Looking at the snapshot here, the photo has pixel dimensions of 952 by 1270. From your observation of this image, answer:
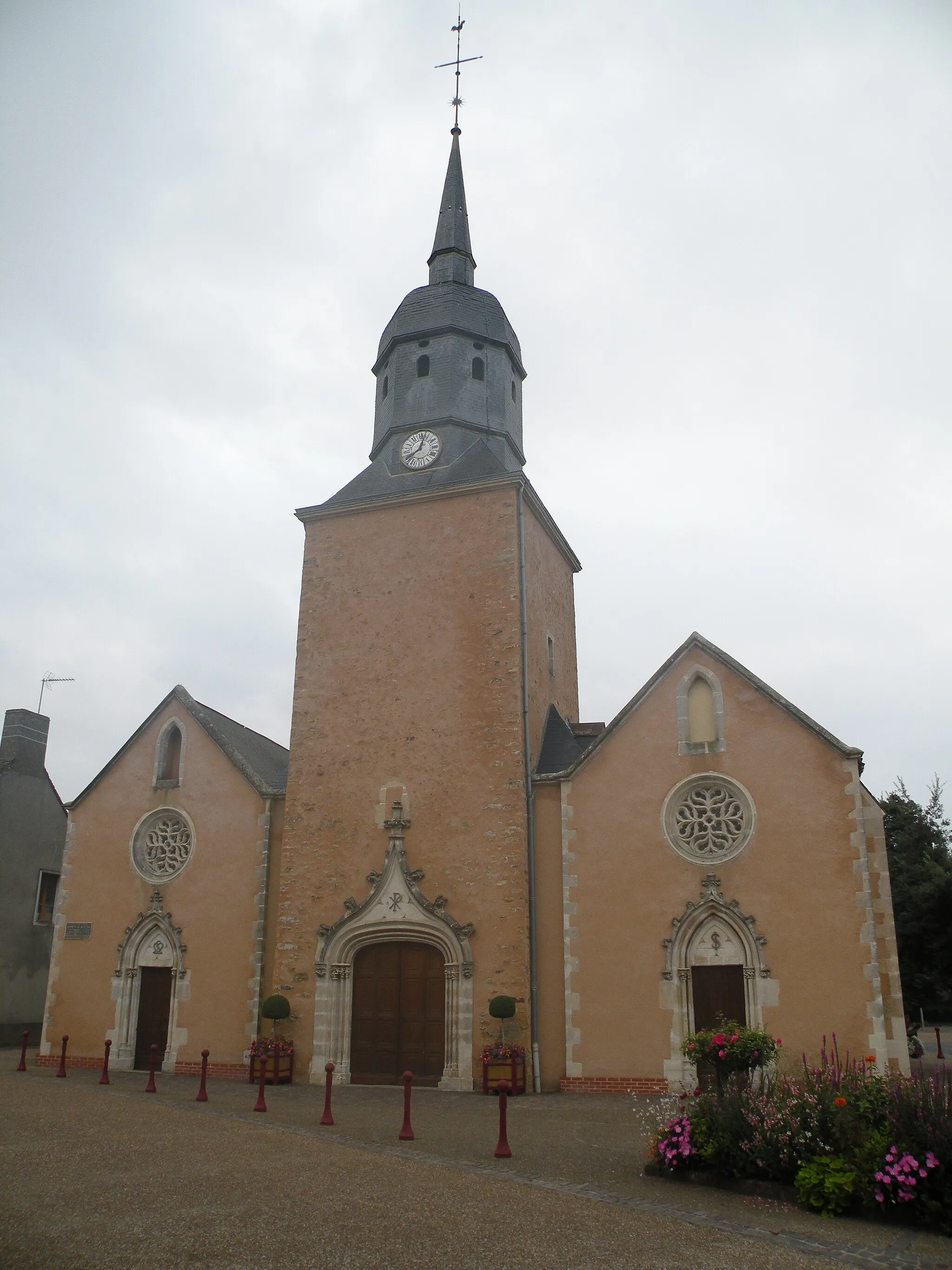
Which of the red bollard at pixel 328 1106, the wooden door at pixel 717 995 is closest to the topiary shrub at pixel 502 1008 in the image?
the wooden door at pixel 717 995

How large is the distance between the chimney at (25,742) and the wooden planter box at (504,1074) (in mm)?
14992

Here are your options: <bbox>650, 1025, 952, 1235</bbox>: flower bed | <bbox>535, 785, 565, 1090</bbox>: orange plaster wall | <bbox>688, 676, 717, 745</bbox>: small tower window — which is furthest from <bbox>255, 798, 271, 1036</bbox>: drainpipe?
<bbox>650, 1025, 952, 1235</bbox>: flower bed

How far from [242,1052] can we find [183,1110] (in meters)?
5.31

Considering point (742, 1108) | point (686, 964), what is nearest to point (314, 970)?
point (686, 964)

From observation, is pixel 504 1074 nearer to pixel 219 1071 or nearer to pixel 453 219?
pixel 219 1071

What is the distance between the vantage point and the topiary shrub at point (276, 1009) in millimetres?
15969

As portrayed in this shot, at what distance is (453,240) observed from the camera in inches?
864

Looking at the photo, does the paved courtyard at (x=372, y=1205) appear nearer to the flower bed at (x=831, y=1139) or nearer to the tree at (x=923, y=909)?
the flower bed at (x=831, y=1139)

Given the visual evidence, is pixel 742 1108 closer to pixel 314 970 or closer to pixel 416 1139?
pixel 416 1139

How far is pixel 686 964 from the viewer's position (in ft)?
48.2

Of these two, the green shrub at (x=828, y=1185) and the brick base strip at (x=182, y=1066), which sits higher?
the green shrub at (x=828, y=1185)

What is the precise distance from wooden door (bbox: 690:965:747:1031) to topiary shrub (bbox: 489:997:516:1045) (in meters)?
2.74

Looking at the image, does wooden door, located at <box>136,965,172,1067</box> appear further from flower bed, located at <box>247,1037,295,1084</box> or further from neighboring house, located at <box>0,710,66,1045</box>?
neighboring house, located at <box>0,710,66,1045</box>

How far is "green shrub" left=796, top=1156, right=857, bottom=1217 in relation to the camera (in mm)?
7152
